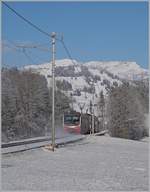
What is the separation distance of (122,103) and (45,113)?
61.8 feet

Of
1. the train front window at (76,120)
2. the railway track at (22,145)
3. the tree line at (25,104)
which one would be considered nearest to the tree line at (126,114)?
the tree line at (25,104)

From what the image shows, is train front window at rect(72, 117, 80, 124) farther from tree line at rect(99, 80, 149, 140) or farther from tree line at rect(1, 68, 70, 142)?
tree line at rect(99, 80, 149, 140)

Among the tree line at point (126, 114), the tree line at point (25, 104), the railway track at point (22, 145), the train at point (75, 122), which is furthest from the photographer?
the tree line at point (126, 114)

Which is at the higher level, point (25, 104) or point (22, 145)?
point (25, 104)

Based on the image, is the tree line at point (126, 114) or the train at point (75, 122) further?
A: the tree line at point (126, 114)

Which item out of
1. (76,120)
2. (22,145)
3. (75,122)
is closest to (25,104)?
(75,122)

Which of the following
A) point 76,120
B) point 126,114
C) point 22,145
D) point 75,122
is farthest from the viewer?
point 126,114

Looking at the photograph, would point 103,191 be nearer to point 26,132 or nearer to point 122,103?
point 26,132

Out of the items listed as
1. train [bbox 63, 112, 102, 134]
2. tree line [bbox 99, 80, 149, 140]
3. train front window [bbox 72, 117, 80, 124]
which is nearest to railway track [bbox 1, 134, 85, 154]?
train front window [bbox 72, 117, 80, 124]

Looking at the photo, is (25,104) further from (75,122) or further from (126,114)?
(126,114)

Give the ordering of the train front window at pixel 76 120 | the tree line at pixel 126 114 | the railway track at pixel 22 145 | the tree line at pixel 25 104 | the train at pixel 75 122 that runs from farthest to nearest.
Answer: the tree line at pixel 126 114
the tree line at pixel 25 104
the train at pixel 75 122
the train front window at pixel 76 120
the railway track at pixel 22 145

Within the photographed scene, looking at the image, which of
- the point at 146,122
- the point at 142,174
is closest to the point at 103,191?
the point at 142,174

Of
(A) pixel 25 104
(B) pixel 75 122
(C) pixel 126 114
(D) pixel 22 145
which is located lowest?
(C) pixel 126 114

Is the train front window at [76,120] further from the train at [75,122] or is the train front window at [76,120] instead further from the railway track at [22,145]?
the railway track at [22,145]
